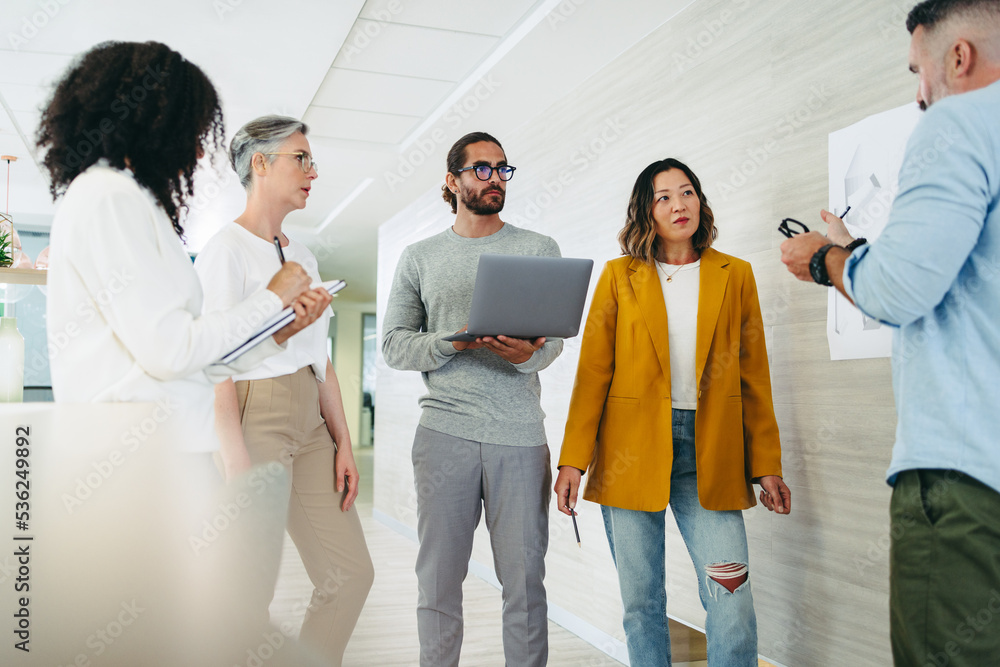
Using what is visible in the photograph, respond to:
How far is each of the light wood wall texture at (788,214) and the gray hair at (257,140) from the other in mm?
1439

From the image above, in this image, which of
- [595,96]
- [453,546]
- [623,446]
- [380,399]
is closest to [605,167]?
[595,96]

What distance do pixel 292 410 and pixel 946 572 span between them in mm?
1303

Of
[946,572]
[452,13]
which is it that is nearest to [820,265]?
[946,572]

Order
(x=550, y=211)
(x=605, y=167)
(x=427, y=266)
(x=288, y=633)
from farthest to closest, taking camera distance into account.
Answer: (x=550, y=211) → (x=605, y=167) → (x=427, y=266) → (x=288, y=633)

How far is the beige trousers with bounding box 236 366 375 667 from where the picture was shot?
171cm

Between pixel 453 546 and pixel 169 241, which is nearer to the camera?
pixel 169 241

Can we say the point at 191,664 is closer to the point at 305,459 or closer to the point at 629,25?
the point at 305,459

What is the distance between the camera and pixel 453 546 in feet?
6.57

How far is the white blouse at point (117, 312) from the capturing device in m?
0.98

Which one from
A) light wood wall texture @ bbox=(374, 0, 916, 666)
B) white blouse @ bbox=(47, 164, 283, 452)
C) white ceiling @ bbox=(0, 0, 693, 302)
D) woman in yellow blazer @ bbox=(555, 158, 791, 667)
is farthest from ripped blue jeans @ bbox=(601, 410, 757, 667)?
white ceiling @ bbox=(0, 0, 693, 302)

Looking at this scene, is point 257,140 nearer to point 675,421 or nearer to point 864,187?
point 675,421

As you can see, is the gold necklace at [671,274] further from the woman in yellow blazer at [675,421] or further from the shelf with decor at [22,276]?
the shelf with decor at [22,276]

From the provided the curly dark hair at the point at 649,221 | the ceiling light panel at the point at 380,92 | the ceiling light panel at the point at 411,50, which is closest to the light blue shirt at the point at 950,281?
the curly dark hair at the point at 649,221

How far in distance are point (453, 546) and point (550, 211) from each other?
85.8 inches
